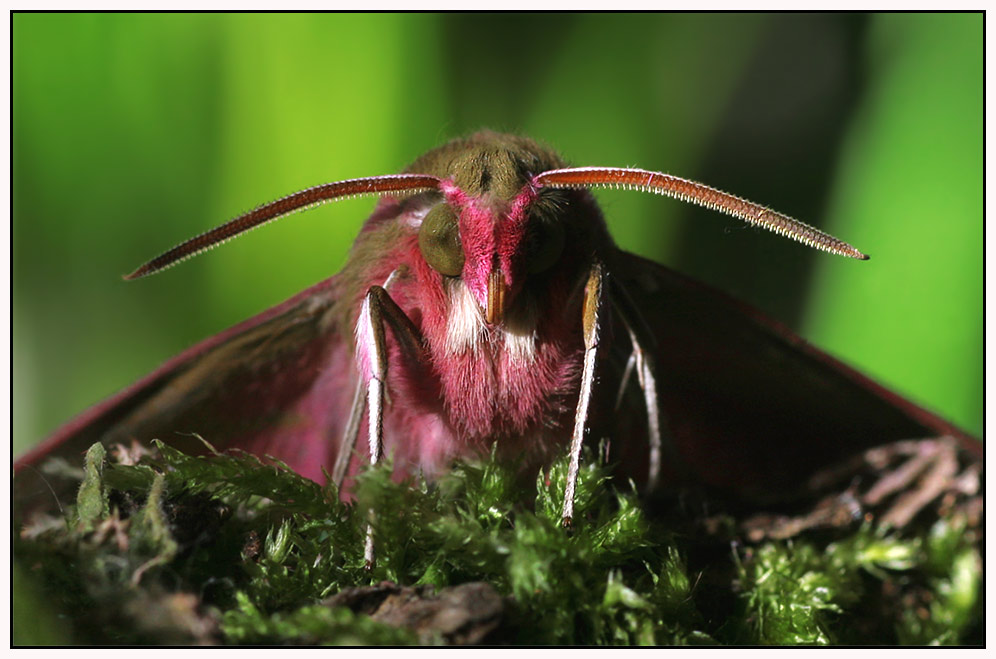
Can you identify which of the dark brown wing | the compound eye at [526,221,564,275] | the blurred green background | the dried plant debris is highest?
the blurred green background

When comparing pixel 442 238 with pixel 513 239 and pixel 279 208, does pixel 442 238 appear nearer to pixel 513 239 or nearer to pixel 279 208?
pixel 513 239

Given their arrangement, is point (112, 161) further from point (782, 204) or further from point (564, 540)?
point (782, 204)

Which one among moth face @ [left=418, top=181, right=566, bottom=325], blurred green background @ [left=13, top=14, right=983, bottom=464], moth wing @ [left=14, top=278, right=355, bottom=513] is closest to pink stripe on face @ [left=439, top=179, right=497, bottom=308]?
moth face @ [left=418, top=181, right=566, bottom=325]

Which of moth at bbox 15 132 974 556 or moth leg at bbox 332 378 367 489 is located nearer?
moth at bbox 15 132 974 556

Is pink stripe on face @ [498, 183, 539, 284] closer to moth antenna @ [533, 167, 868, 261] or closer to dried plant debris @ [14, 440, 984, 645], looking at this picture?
moth antenna @ [533, 167, 868, 261]

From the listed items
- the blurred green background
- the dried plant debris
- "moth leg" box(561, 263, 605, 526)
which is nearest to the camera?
the dried plant debris

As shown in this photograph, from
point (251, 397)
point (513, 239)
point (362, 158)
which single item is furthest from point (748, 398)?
point (362, 158)

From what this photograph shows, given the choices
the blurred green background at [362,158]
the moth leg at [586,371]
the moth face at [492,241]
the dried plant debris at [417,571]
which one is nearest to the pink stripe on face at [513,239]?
the moth face at [492,241]
